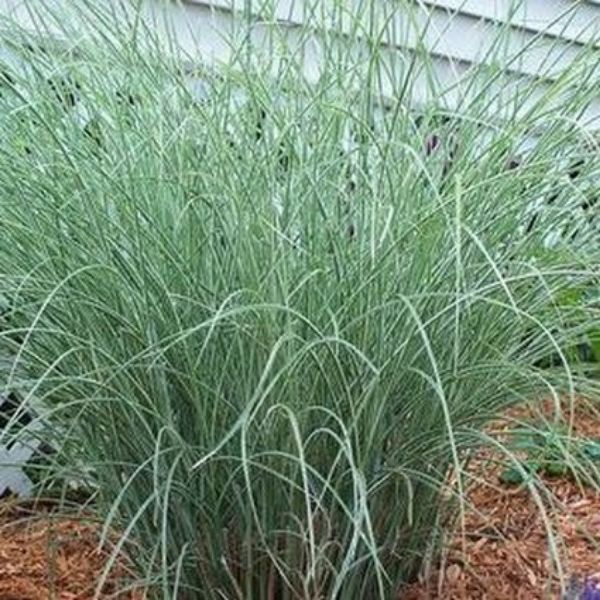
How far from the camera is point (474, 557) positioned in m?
2.29

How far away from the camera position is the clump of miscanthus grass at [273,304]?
1836 mm

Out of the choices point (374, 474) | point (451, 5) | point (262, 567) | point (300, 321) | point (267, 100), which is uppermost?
point (451, 5)

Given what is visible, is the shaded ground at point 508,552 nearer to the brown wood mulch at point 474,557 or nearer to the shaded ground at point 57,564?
the brown wood mulch at point 474,557

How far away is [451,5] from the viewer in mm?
3863

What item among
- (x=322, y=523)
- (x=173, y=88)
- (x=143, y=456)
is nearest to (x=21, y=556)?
(x=143, y=456)

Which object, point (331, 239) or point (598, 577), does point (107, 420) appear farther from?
point (598, 577)

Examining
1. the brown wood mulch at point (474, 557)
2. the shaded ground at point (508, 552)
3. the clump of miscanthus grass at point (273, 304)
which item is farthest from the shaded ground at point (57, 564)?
the shaded ground at point (508, 552)

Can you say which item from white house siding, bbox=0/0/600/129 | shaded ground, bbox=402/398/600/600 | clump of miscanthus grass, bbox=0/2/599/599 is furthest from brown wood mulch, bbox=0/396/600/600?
white house siding, bbox=0/0/600/129

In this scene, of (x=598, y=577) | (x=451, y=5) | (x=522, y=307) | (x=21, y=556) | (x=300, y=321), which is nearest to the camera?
(x=300, y=321)

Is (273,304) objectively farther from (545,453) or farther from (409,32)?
(409,32)

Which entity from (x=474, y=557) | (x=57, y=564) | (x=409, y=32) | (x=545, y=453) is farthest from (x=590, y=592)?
(x=409, y=32)

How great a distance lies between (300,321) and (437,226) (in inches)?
9.7

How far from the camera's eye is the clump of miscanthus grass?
6.02 ft

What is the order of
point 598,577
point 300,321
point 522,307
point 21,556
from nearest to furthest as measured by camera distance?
point 300,321 → point 522,307 → point 598,577 → point 21,556
